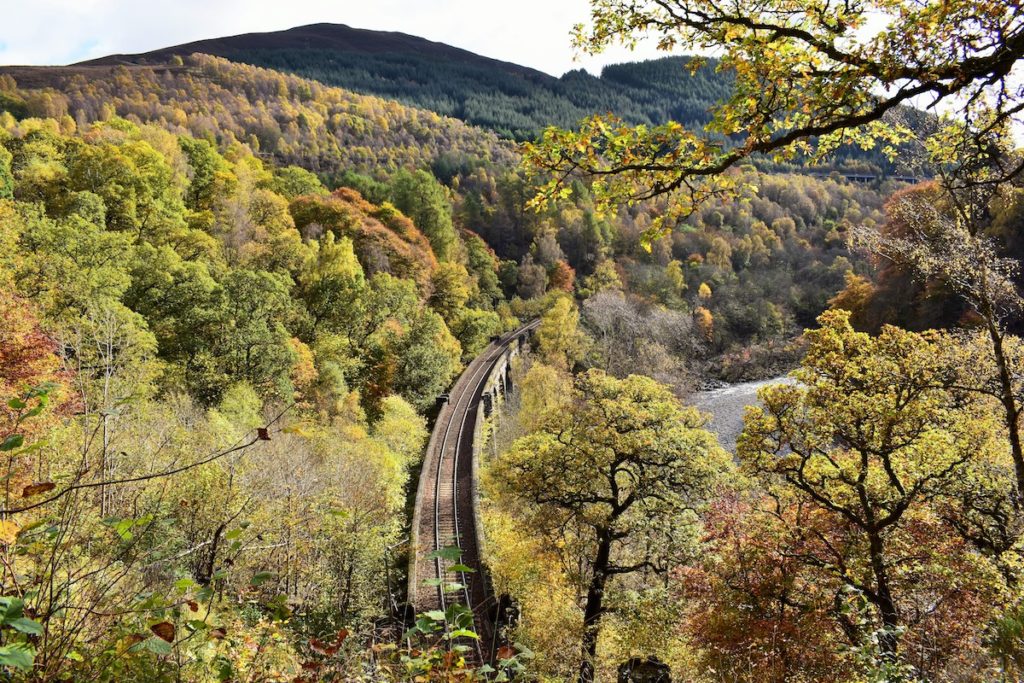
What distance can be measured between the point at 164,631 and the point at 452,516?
16.4 meters

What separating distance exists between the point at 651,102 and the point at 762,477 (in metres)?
168

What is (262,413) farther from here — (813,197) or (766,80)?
(813,197)

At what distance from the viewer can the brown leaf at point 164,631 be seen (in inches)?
78.9

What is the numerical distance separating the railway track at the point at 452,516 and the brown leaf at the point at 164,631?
5.98 metres

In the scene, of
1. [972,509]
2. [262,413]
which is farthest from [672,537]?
[262,413]

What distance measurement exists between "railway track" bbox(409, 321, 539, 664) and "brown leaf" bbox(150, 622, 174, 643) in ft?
19.6

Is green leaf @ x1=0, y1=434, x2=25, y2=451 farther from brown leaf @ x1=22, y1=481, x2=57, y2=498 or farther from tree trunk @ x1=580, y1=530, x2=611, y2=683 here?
tree trunk @ x1=580, y1=530, x2=611, y2=683

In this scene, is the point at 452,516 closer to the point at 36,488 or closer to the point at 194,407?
the point at 194,407

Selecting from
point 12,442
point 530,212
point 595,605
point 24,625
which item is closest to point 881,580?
point 595,605

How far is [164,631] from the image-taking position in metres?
2.06

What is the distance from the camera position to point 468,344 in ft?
119

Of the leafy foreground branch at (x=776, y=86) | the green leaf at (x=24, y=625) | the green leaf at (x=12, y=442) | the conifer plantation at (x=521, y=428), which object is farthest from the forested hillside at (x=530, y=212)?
the green leaf at (x=24, y=625)

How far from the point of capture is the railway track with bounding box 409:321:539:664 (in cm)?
1273

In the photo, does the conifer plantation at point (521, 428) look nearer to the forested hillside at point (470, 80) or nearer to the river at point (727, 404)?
the river at point (727, 404)
